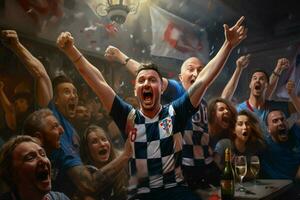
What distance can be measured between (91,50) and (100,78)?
0.56 feet

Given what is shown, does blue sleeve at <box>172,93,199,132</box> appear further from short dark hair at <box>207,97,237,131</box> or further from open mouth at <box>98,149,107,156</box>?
open mouth at <box>98,149,107,156</box>

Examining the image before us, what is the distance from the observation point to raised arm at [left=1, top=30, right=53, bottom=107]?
5.60 feet

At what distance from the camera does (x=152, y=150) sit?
210cm

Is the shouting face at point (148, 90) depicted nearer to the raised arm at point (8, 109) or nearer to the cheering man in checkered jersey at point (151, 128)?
the cheering man in checkered jersey at point (151, 128)

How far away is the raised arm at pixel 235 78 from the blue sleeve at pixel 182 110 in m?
0.48

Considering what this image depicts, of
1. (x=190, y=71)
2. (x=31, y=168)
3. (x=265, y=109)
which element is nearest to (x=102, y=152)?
(x=31, y=168)

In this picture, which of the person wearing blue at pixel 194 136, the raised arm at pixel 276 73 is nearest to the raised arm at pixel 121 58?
the person wearing blue at pixel 194 136

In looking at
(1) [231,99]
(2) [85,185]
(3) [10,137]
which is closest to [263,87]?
(1) [231,99]

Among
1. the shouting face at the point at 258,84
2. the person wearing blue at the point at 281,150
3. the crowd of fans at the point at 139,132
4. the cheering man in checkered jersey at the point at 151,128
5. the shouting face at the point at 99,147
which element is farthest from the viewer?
the shouting face at the point at 258,84

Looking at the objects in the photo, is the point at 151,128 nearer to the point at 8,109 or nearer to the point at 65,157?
the point at 65,157

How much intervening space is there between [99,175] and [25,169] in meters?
0.46

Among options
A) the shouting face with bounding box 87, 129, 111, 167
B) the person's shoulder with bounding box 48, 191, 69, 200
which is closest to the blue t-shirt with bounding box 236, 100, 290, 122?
the shouting face with bounding box 87, 129, 111, 167

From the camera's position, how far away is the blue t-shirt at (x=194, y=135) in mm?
2309

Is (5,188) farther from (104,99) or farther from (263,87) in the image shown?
(263,87)
